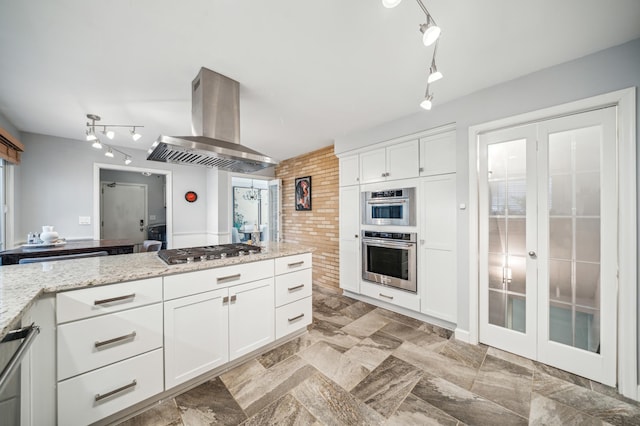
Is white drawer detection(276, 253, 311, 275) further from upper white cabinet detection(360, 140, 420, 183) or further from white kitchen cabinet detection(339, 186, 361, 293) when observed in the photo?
upper white cabinet detection(360, 140, 420, 183)

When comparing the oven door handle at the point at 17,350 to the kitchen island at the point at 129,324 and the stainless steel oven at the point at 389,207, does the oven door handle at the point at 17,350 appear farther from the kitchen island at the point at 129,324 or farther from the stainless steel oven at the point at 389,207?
the stainless steel oven at the point at 389,207

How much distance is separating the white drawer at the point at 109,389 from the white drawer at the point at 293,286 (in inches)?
38.0

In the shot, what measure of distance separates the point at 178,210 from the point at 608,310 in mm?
5644

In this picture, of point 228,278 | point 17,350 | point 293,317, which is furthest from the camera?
point 293,317

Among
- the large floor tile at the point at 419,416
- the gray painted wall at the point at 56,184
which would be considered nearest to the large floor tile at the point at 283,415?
the large floor tile at the point at 419,416

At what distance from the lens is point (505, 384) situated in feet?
5.73

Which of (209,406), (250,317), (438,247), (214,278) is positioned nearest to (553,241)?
(438,247)

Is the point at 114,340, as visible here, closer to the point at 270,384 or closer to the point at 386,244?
the point at 270,384

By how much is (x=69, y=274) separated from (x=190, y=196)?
3.52 meters

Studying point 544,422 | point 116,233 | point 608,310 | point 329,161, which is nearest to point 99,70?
point 329,161

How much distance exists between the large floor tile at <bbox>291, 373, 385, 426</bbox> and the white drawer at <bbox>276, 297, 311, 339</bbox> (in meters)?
0.53

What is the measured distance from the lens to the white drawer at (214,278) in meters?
1.59

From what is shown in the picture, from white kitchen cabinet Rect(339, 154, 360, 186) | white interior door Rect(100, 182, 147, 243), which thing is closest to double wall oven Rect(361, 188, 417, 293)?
white kitchen cabinet Rect(339, 154, 360, 186)

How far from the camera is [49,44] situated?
1.59 meters
